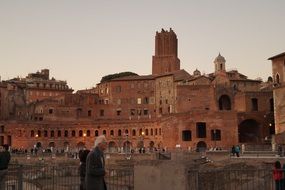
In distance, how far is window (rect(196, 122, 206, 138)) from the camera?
216 ft

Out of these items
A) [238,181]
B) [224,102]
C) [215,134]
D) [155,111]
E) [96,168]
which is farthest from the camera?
[155,111]

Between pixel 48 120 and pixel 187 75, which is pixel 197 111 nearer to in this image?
pixel 187 75

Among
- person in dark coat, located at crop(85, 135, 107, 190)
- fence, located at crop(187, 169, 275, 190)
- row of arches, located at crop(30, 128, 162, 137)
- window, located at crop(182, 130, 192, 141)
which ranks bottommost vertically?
fence, located at crop(187, 169, 275, 190)

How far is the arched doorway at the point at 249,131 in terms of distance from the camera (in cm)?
6912

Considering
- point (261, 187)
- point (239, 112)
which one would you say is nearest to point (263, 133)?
point (239, 112)

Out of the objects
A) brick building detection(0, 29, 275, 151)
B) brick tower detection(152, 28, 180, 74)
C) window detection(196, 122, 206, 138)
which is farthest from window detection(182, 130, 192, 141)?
brick tower detection(152, 28, 180, 74)

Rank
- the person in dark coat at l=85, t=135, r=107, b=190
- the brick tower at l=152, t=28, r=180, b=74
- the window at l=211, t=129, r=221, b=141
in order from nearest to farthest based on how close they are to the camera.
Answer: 1. the person in dark coat at l=85, t=135, r=107, b=190
2. the window at l=211, t=129, r=221, b=141
3. the brick tower at l=152, t=28, r=180, b=74

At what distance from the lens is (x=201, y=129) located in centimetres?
6688

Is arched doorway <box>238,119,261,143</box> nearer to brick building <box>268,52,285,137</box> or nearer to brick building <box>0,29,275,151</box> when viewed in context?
brick building <box>0,29,275,151</box>

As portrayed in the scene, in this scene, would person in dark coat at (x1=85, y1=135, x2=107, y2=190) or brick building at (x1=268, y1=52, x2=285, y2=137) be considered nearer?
person in dark coat at (x1=85, y1=135, x2=107, y2=190)

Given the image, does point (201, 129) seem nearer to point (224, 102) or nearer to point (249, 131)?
point (249, 131)

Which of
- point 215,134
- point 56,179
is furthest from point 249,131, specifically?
point 56,179

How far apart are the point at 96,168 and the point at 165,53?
103 metres

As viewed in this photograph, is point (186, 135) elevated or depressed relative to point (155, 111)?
depressed
